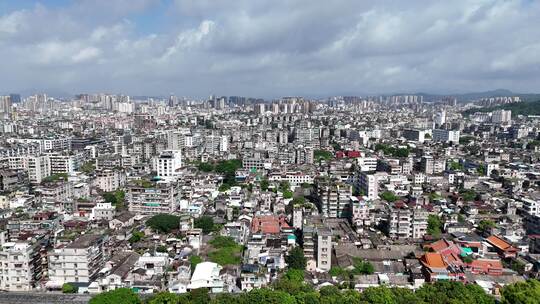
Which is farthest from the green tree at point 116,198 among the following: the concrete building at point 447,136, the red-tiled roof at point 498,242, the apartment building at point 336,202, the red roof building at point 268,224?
the concrete building at point 447,136

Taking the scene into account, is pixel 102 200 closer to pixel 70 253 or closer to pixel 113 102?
pixel 70 253

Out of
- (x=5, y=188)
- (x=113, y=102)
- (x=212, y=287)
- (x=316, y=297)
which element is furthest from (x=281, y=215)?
(x=113, y=102)

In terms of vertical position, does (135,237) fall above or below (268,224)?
below

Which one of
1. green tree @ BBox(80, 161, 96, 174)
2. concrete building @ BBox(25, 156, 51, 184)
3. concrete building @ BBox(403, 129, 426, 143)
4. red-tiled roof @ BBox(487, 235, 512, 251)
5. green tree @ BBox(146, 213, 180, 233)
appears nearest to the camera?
red-tiled roof @ BBox(487, 235, 512, 251)

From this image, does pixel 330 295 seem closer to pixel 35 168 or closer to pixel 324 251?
pixel 324 251

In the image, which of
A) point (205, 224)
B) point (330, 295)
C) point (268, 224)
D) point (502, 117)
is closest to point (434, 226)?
point (268, 224)

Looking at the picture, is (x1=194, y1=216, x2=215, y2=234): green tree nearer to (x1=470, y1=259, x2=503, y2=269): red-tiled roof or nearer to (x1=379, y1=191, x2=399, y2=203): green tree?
(x1=379, y1=191, x2=399, y2=203): green tree

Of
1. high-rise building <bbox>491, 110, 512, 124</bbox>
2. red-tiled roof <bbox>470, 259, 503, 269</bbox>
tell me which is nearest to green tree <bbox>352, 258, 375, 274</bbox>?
red-tiled roof <bbox>470, 259, 503, 269</bbox>
